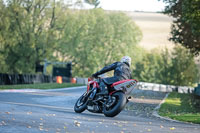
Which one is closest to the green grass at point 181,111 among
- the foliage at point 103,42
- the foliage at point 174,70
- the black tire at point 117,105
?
the black tire at point 117,105

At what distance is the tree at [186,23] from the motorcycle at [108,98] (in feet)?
57.5

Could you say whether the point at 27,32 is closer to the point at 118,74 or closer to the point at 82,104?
the point at 82,104

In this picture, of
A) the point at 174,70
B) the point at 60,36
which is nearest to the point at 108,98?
the point at 60,36

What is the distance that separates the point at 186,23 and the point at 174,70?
2626 inches

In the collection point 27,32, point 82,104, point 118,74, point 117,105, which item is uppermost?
point 27,32

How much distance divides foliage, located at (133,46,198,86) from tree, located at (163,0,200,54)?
56064mm

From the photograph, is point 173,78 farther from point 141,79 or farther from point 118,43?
point 118,43

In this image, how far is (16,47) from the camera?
67.2 m

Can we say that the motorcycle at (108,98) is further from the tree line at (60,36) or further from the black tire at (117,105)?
the tree line at (60,36)

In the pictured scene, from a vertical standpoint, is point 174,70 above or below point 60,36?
below

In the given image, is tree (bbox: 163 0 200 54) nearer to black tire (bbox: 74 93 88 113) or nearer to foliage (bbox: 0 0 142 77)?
black tire (bbox: 74 93 88 113)

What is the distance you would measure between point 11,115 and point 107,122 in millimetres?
2439

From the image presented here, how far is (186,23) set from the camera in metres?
35.1

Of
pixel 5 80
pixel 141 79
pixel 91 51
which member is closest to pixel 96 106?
pixel 5 80
